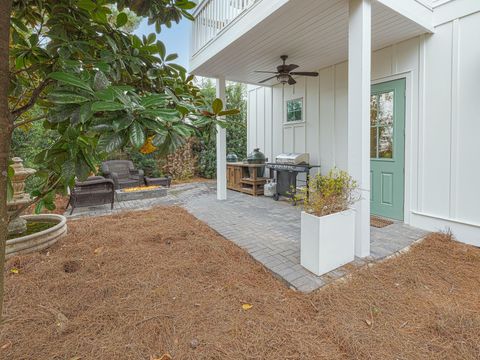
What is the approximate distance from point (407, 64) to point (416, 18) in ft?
2.43

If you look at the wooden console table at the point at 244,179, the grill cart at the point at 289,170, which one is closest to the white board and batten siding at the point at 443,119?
the grill cart at the point at 289,170

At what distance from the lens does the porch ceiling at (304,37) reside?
308cm

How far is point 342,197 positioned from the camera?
8.64ft

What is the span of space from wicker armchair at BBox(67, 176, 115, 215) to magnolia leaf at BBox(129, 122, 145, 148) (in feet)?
15.7

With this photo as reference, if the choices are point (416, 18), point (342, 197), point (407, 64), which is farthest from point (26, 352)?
point (407, 64)

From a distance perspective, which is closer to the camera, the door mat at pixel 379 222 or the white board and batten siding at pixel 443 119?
the white board and batten siding at pixel 443 119

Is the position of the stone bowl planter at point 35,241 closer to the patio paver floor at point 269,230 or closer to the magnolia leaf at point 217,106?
the patio paver floor at point 269,230

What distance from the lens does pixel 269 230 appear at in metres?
3.83

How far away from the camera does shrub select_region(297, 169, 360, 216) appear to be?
2553mm

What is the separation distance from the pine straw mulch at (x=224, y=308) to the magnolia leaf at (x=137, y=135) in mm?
1470

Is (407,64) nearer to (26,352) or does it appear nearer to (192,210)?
(192,210)

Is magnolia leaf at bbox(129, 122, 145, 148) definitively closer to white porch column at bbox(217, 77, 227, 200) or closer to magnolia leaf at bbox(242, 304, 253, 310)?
magnolia leaf at bbox(242, 304, 253, 310)

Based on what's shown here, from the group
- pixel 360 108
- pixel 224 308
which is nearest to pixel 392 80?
pixel 360 108

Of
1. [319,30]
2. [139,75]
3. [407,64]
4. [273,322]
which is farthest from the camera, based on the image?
[407,64]
